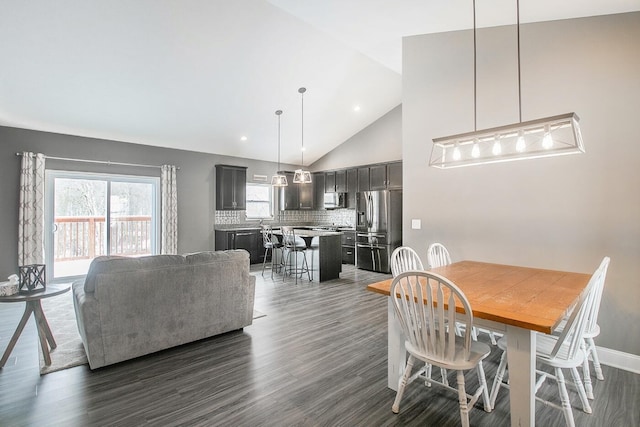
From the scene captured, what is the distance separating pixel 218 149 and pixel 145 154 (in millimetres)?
1551

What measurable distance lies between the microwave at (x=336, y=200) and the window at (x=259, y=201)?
5.45ft

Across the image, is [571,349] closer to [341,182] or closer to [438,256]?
[438,256]

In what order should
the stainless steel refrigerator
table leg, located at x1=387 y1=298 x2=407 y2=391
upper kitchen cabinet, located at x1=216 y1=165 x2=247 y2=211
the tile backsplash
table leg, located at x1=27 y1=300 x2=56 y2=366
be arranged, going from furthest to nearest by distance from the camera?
the tile backsplash < upper kitchen cabinet, located at x1=216 y1=165 x2=247 y2=211 < the stainless steel refrigerator < table leg, located at x1=27 y1=300 x2=56 y2=366 < table leg, located at x1=387 y1=298 x2=407 y2=391

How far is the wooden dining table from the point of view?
5.41ft

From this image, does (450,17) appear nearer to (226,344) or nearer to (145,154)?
(226,344)

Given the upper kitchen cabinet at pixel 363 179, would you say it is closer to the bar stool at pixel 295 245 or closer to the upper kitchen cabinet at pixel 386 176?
the upper kitchen cabinet at pixel 386 176

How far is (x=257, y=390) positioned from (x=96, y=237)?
215 inches

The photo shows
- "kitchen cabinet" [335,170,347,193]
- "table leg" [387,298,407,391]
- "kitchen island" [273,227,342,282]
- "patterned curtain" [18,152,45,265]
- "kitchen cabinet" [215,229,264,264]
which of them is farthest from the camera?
"kitchen cabinet" [335,170,347,193]

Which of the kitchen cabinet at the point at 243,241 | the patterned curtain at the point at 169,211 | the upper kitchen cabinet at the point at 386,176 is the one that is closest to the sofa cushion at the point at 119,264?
the patterned curtain at the point at 169,211

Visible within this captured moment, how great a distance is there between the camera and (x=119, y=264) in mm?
2680

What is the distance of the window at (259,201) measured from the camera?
8.19 meters

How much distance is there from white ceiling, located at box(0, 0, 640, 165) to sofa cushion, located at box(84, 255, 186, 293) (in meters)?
2.92

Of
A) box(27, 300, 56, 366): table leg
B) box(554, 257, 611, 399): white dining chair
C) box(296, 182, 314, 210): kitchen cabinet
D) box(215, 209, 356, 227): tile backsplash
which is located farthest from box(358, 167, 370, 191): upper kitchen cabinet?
box(27, 300, 56, 366): table leg

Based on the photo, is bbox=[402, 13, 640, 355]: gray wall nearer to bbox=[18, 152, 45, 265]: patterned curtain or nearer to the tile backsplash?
the tile backsplash
